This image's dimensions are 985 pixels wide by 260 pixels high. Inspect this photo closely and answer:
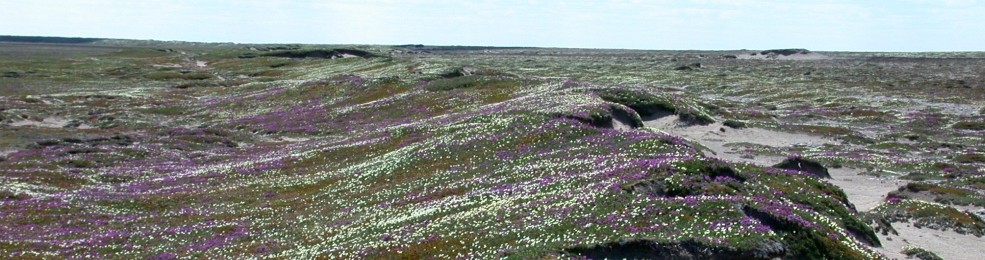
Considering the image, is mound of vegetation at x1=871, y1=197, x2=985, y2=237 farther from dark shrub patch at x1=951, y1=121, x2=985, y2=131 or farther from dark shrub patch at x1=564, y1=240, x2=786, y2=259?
dark shrub patch at x1=951, y1=121, x2=985, y2=131

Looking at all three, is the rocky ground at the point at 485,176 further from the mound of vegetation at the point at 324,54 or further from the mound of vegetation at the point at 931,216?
the mound of vegetation at the point at 324,54

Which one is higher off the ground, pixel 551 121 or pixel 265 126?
pixel 551 121

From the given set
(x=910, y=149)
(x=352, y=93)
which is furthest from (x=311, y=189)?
(x=352, y=93)

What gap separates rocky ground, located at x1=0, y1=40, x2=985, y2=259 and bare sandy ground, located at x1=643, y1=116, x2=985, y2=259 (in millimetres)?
177

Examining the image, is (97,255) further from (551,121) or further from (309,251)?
(551,121)

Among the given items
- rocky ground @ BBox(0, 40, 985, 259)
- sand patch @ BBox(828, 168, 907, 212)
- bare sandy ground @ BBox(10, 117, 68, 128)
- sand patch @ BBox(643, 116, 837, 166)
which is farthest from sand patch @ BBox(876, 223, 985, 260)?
bare sandy ground @ BBox(10, 117, 68, 128)

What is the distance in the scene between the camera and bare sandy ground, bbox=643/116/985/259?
2823cm

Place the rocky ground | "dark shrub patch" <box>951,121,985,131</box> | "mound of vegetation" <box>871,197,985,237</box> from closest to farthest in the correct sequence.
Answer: the rocky ground
"mound of vegetation" <box>871,197,985,237</box>
"dark shrub patch" <box>951,121,985,131</box>

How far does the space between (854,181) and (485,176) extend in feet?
70.4

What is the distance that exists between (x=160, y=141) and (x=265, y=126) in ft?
35.3

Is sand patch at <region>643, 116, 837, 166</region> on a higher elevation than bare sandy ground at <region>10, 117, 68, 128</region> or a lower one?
higher

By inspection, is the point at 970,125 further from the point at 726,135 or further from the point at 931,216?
the point at 931,216

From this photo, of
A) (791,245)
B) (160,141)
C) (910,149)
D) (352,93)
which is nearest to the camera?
(791,245)

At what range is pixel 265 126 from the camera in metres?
73.2
